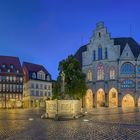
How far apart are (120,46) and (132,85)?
11386 millimetres

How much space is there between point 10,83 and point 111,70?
120 feet

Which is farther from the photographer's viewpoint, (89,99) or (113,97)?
(89,99)

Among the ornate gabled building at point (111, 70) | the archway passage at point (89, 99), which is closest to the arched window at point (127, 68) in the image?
the ornate gabled building at point (111, 70)

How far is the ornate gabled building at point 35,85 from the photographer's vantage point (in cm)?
10694

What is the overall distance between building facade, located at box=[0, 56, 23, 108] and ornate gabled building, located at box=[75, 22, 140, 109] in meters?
26.8

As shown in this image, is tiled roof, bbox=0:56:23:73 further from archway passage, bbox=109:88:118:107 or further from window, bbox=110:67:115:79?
archway passage, bbox=109:88:118:107

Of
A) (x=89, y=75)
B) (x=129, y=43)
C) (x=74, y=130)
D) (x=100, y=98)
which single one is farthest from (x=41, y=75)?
(x=74, y=130)

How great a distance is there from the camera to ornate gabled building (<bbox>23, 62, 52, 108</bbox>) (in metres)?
107

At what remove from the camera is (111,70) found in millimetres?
85062

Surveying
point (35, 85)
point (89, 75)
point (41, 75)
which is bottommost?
point (35, 85)

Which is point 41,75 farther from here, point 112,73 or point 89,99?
point 112,73

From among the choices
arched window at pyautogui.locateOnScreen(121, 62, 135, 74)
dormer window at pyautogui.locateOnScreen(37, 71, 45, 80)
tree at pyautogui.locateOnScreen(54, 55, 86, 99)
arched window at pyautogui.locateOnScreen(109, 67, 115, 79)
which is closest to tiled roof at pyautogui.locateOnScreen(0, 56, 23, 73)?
dormer window at pyautogui.locateOnScreen(37, 71, 45, 80)

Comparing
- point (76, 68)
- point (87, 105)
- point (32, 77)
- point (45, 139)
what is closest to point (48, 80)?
point (32, 77)

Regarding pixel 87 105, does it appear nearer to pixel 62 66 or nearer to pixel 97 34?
pixel 97 34
